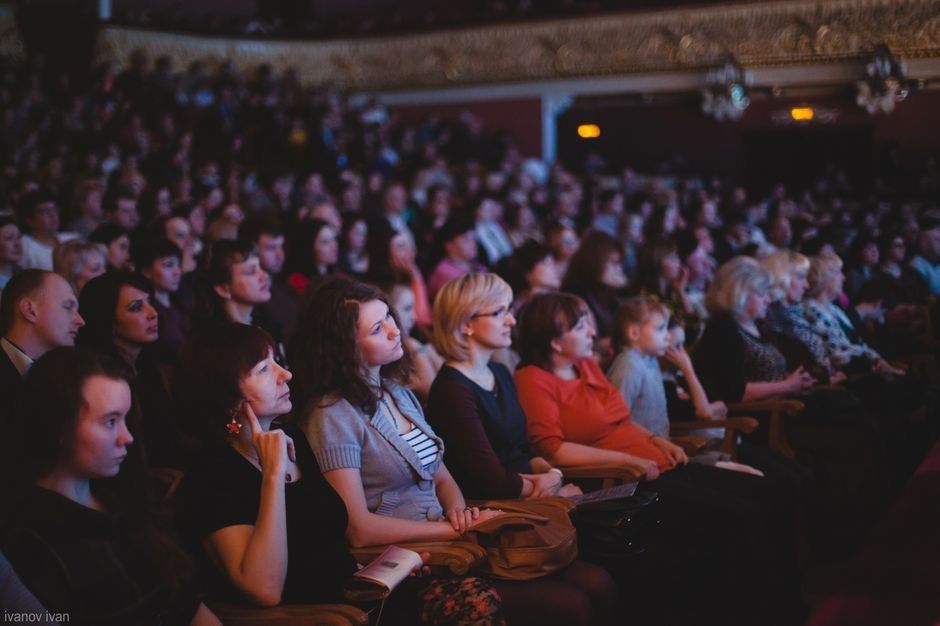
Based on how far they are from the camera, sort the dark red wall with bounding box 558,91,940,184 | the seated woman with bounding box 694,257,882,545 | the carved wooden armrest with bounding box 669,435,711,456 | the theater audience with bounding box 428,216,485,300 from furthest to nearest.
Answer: the dark red wall with bounding box 558,91,940,184
the theater audience with bounding box 428,216,485,300
the seated woman with bounding box 694,257,882,545
the carved wooden armrest with bounding box 669,435,711,456

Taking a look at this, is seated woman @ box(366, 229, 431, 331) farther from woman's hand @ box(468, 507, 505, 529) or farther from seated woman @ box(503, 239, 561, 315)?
woman's hand @ box(468, 507, 505, 529)

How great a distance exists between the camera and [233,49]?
13.6 m

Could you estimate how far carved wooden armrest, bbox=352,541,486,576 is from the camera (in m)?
2.41

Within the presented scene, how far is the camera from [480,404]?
3.08m

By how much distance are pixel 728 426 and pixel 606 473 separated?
852 millimetres

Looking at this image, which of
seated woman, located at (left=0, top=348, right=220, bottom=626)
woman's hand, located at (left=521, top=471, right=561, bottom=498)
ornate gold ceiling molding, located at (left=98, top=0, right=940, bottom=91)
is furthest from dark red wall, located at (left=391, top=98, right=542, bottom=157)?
seated woman, located at (left=0, top=348, right=220, bottom=626)

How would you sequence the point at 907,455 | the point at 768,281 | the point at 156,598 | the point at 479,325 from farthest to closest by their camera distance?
the point at 907,455
the point at 768,281
the point at 479,325
the point at 156,598

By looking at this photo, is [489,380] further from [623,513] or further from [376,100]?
[376,100]

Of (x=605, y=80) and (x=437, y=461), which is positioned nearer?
(x=437, y=461)

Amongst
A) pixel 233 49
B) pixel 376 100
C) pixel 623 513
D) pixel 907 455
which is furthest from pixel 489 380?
pixel 233 49

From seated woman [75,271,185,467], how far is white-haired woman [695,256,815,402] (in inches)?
88.7

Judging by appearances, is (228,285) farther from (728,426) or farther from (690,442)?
(728,426)

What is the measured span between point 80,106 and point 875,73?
7.02 m

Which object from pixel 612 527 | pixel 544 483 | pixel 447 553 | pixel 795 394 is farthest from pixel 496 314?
pixel 795 394
